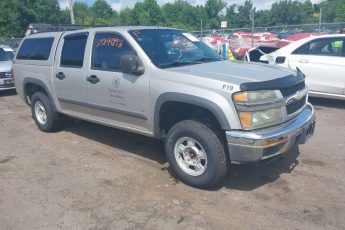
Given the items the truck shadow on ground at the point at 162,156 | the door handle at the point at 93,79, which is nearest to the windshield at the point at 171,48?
the door handle at the point at 93,79

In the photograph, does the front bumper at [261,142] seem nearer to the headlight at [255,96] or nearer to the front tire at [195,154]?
the front tire at [195,154]

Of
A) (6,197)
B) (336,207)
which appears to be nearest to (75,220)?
(6,197)

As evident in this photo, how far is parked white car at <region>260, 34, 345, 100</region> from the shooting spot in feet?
24.3

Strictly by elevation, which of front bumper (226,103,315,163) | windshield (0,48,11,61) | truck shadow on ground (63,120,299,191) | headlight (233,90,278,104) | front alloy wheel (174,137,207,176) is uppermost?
headlight (233,90,278,104)

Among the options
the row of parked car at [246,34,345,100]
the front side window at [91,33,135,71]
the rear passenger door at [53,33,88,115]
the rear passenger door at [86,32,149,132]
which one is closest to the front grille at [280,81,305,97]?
the rear passenger door at [86,32,149,132]

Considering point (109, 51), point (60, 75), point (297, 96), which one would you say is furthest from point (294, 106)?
point (60, 75)

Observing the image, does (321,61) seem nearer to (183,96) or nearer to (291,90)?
(291,90)

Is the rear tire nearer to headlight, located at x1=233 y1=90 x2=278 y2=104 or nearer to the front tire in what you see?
the front tire

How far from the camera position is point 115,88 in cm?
475

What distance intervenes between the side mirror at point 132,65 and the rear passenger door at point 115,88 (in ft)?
0.22

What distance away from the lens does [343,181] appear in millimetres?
4223

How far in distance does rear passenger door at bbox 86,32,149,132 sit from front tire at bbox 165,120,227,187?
1.80 feet

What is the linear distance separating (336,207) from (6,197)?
11.7 feet

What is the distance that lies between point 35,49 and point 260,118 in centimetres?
450
